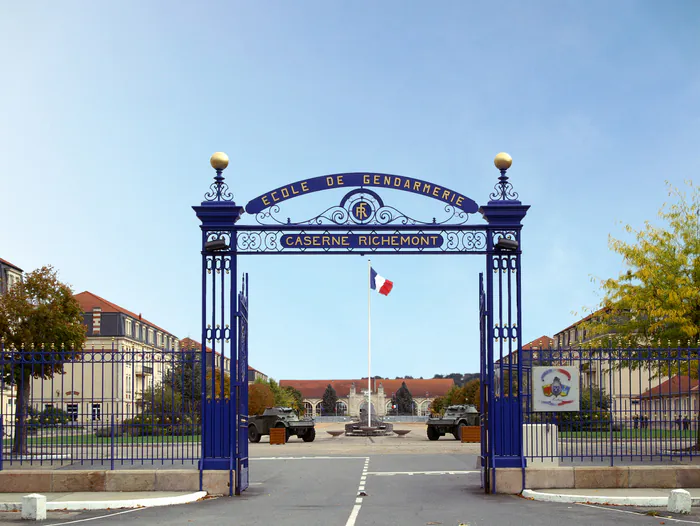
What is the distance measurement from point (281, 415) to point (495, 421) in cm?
2694

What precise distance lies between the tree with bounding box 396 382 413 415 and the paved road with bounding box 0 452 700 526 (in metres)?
132

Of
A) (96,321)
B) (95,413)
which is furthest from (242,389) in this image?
(96,321)

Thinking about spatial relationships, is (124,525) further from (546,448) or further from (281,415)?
(281,415)

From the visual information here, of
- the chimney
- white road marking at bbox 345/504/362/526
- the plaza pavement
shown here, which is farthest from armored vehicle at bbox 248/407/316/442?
the chimney

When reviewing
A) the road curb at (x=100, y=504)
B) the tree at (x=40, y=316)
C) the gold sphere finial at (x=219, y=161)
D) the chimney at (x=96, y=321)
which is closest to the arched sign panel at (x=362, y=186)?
the gold sphere finial at (x=219, y=161)

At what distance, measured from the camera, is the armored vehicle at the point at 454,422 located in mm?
41500

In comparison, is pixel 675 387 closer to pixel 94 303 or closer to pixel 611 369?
pixel 611 369

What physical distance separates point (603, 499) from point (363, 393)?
473 feet

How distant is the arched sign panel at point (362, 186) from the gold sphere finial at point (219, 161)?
884 millimetres

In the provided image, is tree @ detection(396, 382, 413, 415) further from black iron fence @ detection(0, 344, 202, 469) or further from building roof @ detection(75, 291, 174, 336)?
black iron fence @ detection(0, 344, 202, 469)

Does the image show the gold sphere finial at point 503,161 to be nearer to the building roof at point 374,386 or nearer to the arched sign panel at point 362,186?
the arched sign panel at point 362,186

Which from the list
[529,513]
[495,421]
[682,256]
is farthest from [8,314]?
[682,256]

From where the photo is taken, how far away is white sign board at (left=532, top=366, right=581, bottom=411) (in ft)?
52.1

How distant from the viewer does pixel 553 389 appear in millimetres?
15930
